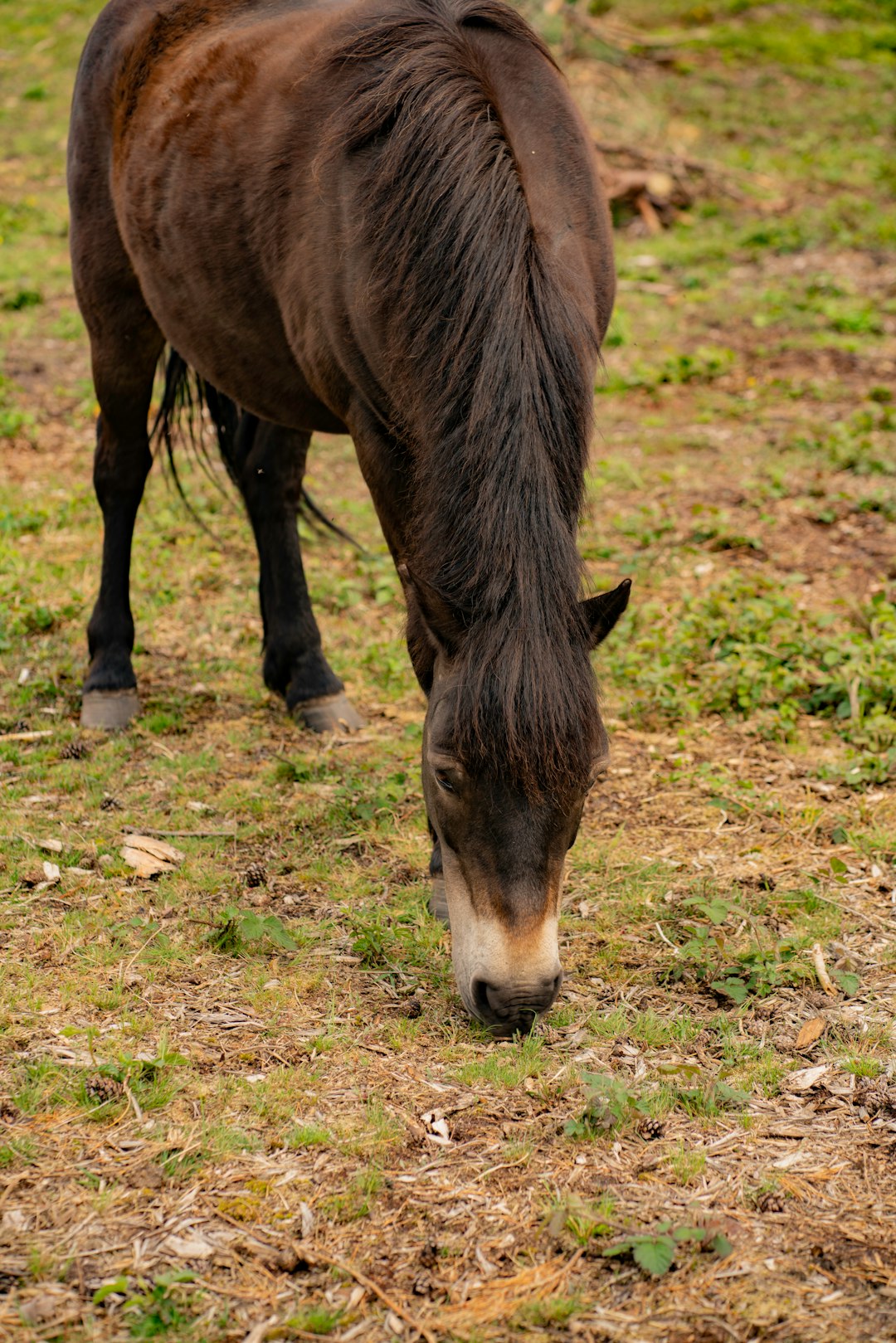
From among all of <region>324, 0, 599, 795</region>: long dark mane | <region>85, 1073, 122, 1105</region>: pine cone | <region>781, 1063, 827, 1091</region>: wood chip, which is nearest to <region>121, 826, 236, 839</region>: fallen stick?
<region>85, 1073, 122, 1105</region>: pine cone

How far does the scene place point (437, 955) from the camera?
3.08m

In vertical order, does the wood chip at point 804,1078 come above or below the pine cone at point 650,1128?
below

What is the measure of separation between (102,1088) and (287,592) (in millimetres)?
2453

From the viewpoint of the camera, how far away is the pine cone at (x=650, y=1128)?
95.5 inches

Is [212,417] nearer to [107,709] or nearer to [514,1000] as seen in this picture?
[107,709]

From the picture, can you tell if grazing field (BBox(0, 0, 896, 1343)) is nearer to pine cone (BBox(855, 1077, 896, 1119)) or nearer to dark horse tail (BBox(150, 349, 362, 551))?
pine cone (BBox(855, 1077, 896, 1119))

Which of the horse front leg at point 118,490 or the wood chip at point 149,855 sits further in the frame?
the horse front leg at point 118,490

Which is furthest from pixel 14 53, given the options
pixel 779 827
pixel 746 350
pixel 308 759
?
pixel 779 827

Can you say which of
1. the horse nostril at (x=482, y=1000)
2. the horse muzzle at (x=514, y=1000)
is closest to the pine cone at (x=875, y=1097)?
the horse muzzle at (x=514, y=1000)

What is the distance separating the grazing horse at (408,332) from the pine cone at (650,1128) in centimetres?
30

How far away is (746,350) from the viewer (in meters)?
8.27

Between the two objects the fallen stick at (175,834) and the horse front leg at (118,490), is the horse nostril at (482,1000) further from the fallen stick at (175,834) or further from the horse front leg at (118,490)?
the horse front leg at (118,490)

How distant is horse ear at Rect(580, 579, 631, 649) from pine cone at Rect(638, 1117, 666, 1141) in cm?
97

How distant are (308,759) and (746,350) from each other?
530 centimetres
